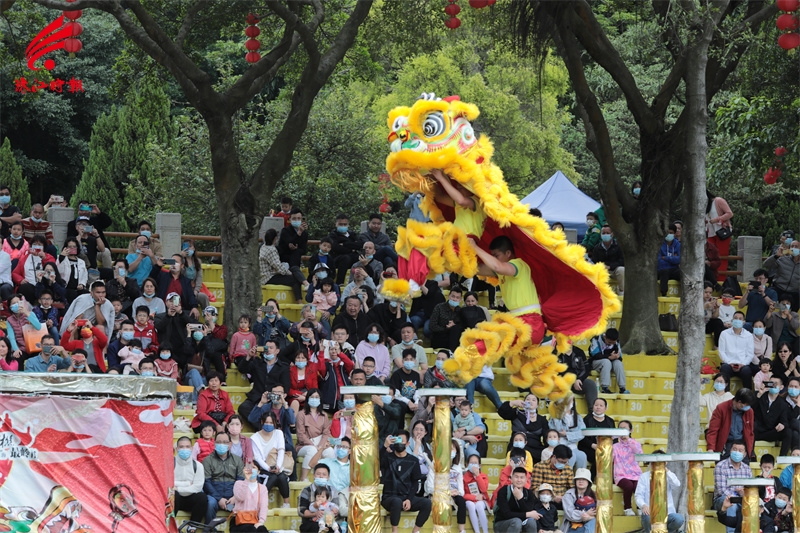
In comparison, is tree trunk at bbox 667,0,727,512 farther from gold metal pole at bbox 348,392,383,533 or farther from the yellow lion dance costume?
gold metal pole at bbox 348,392,383,533

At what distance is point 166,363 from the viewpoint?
482 inches

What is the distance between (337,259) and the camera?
14.9 meters

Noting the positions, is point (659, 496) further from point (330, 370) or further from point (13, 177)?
point (13, 177)

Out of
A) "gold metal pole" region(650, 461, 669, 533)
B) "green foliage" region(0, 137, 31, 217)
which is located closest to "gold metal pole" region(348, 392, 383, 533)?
"gold metal pole" region(650, 461, 669, 533)

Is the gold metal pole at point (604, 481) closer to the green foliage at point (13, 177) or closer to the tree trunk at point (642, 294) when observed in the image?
the tree trunk at point (642, 294)

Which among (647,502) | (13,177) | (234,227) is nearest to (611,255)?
(647,502)

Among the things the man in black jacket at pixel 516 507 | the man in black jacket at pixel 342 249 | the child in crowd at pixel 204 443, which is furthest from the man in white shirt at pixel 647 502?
the man in black jacket at pixel 342 249

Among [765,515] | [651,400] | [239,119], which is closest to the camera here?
[765,515]

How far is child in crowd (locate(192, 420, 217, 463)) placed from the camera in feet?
36.9

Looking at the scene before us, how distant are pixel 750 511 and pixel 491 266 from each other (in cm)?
354

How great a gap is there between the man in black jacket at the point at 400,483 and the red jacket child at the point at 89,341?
2.63 metres

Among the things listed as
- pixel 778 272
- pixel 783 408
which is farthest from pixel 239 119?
pixel 783 408

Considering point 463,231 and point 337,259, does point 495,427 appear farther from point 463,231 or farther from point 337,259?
point 463,231

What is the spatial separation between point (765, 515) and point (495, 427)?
2560 mm
